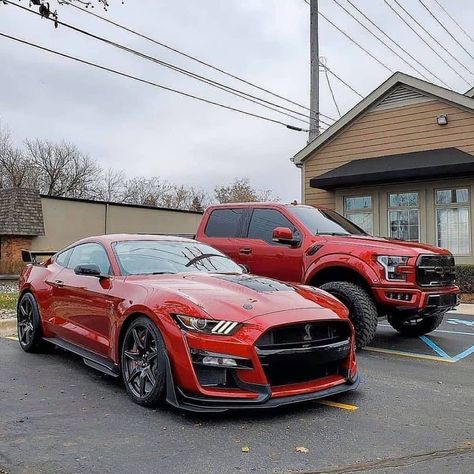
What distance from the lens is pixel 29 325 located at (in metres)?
6.79

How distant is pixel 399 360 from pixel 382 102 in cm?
1103

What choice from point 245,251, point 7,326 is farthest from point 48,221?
point 245,251

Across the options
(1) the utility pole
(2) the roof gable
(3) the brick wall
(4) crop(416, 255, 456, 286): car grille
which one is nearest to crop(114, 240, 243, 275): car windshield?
(4) crop(416, 255, 456, 286): car grille

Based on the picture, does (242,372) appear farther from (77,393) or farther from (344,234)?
(344,234)

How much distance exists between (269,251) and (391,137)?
944 cm

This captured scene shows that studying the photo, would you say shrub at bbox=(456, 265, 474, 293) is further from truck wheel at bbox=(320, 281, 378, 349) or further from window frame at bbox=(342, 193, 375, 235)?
truck wheel at bbox=(320, 281, 378, 349)

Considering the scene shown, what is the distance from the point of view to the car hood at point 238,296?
430 cm

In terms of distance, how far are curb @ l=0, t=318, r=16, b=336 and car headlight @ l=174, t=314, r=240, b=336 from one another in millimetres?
5400

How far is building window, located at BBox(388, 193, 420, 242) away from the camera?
1509cm

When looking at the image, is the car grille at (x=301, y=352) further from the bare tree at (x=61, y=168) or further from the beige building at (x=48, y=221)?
the bare tree at (x=61, y=168)

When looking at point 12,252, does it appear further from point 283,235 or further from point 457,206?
point 283,235

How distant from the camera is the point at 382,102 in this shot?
1602cm

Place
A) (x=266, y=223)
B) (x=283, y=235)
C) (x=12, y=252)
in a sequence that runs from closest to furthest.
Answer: (x=283, y=235) < (x=266, y=223) < (x=12, y=252)

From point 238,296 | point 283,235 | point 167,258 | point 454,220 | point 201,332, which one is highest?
point 454,220
